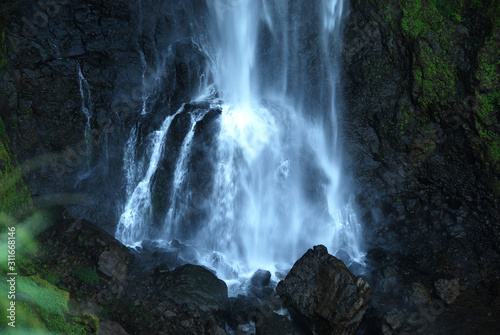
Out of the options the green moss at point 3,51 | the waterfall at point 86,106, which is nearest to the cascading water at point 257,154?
the waterfall at point 86,106

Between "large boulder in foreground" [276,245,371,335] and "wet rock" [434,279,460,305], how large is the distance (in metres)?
2.71

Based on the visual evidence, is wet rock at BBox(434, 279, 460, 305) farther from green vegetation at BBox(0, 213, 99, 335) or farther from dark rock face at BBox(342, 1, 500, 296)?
green vegetation at BBox(0, 213, 99, 335)

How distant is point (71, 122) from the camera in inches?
489

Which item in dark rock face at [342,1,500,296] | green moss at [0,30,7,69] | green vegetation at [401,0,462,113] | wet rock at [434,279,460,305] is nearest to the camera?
wet rock at [434,279,460,305]

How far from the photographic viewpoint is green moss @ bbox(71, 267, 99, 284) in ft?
31.0

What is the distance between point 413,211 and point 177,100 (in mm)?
9804

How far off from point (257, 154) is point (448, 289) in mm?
7628

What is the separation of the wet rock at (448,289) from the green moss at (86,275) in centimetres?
993

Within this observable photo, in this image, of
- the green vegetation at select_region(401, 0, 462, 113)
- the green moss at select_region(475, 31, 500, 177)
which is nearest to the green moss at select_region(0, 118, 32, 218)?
the green vegetation at select_region(401, 0, 462, 113)

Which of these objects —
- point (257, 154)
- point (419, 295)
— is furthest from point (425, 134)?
point (257, 154)

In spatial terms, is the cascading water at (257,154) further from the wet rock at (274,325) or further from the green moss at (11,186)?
the green moss at (11,186)

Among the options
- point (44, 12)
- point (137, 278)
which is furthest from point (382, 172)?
point (44, 12)

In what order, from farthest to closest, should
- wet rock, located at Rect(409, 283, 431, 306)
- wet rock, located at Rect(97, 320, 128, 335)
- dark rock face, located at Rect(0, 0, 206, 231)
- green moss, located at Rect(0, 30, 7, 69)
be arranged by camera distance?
dark rock face, located at Rect(0, 0, 206, 231) < green moss, located at Rect(0, 30, 7, 69) < wet rock, located at Rect(409, 283, 431, 306) < wet rock, located at Rect(97, 320, 128, 335)

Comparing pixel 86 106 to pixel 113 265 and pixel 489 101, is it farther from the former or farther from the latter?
pixel 489 101
